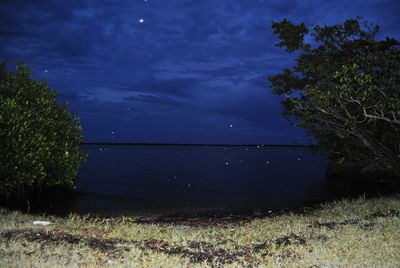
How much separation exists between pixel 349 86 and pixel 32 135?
21141 mm

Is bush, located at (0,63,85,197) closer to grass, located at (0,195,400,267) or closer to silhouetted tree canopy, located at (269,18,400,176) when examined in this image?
grass, located at (0,195,400,267)

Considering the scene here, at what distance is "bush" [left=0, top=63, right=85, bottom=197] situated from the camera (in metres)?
25.5

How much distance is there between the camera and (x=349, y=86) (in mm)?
20250

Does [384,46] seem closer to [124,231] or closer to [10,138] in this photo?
[124,231]

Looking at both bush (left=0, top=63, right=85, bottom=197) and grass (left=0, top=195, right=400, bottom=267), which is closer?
grass (left=0, top=195, right=400, bottom=267)

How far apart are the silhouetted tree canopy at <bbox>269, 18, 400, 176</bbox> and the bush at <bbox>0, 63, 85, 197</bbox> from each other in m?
17.0

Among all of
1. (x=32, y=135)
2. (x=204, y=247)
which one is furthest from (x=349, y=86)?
(x=32, y=135)

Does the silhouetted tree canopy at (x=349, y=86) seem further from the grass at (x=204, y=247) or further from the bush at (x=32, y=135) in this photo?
the bush at (x=32, y=135)

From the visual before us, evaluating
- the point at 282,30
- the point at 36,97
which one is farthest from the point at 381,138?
the point at 36,97

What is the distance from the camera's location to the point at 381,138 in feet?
83.6

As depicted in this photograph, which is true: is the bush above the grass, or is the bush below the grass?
above

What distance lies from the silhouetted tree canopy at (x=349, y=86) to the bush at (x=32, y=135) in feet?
55.8

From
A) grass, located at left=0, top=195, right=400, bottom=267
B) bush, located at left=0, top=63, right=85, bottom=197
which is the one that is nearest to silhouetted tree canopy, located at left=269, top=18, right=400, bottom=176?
grass, located at left=0, top=195, right=400, bottom=267

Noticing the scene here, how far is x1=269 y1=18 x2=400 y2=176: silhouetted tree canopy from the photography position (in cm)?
2084
